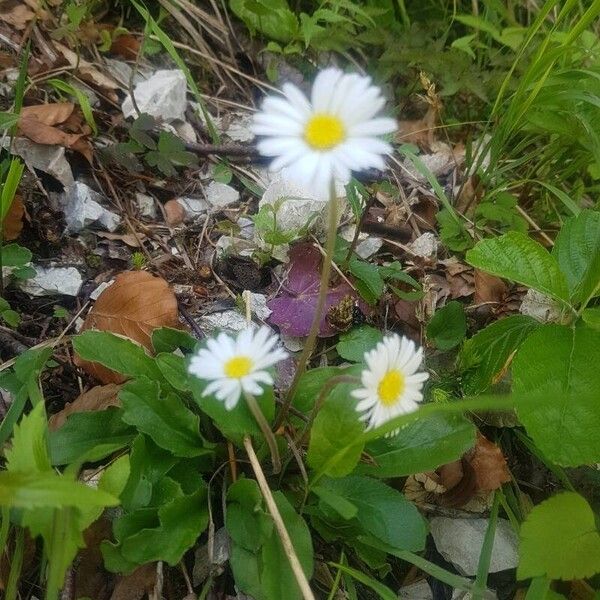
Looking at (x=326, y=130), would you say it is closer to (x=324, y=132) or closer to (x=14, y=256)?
(x=324, y=132)

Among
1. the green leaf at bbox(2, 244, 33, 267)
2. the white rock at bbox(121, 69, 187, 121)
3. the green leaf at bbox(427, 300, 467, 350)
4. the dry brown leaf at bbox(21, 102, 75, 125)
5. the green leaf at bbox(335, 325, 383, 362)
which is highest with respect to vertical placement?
the white rock at bbox(121, 69, 187, 121)

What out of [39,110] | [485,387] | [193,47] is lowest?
[485,387]

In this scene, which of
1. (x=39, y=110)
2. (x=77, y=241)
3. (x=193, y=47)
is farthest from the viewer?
(x=193, y=47)

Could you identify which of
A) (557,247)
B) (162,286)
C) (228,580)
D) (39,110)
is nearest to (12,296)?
(162,286)

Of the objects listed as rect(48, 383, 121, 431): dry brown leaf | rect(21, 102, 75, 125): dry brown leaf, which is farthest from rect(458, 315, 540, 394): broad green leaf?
rect(21, 102, 75, 125): dry brown leaf

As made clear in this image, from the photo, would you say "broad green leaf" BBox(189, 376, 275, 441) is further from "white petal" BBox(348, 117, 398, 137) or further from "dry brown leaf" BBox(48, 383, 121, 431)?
"white petal" BBox(348, 117, 398, 137)

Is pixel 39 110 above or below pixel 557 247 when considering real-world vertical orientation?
above

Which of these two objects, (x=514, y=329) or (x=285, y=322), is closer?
(x=514, y=329)

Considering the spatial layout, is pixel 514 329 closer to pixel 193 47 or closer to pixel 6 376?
pixel 6 376
